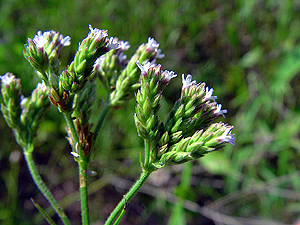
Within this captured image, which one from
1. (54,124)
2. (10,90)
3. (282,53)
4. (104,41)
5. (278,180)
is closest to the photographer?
(104,41)

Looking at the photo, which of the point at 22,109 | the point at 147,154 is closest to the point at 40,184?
the point at 22,109

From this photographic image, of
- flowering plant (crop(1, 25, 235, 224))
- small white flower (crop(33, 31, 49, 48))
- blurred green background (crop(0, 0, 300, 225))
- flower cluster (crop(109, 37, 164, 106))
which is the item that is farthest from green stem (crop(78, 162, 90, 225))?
blurred green background (crop(0, 0, 300, 225))

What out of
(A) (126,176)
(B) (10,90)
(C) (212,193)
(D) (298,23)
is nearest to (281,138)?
(C) (212,193)

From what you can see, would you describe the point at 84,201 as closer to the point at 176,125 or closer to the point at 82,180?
the point at 82,180

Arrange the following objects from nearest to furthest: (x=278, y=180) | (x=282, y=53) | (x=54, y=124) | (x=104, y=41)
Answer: (x=104, y=41), (x=54, y=124), (x=278, y=180), (x=282, y=53)

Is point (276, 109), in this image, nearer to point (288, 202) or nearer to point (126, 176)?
point (288, 202)

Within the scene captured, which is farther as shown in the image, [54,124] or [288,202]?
[288,202]
